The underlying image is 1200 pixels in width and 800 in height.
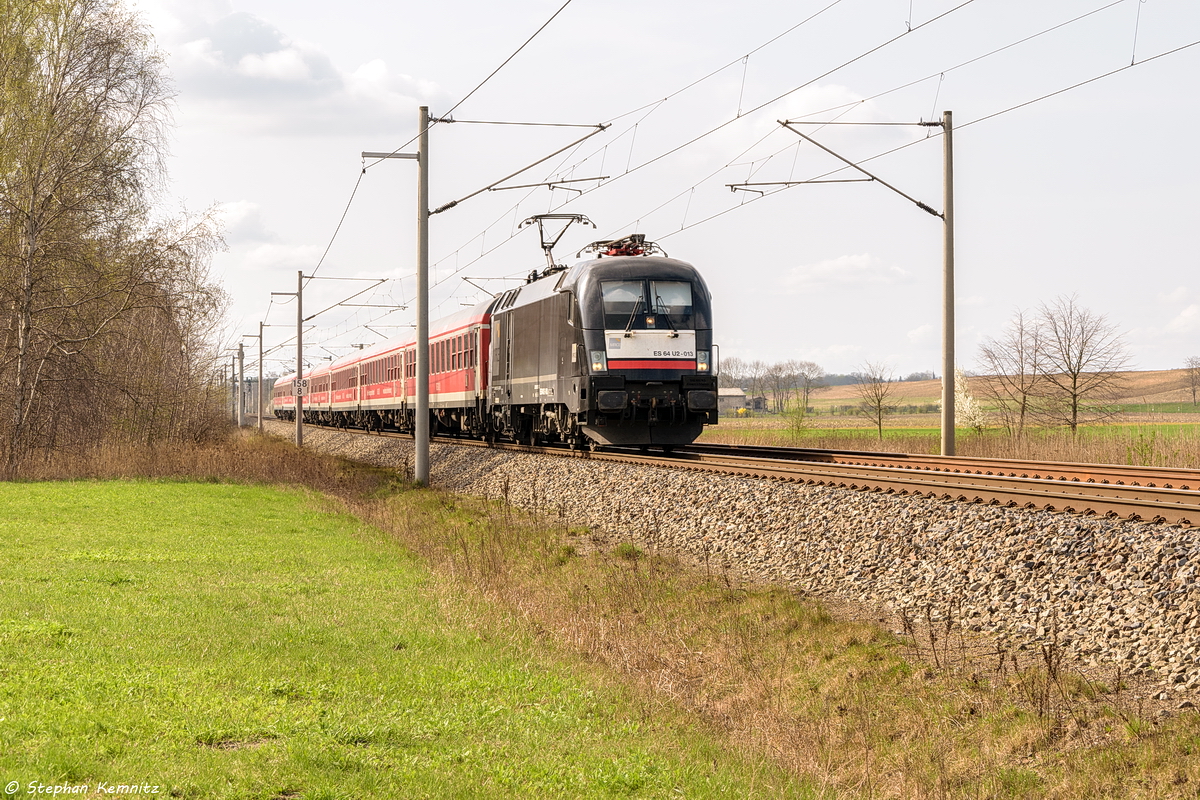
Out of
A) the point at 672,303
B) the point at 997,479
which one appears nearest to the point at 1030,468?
the point at 997,479

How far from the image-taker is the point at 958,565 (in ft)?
32.8

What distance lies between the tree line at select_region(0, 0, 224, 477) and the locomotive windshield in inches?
468

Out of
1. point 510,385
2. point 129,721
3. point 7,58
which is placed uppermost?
point 7,58

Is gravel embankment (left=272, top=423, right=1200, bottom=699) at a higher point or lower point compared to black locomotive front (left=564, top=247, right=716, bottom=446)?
lower

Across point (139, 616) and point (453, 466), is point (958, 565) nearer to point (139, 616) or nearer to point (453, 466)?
point (139, 616)

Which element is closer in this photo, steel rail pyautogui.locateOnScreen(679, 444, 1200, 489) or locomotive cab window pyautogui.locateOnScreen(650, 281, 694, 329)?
steel rail pyautogui.locateOnScreen(679, 444, 1200, 489)

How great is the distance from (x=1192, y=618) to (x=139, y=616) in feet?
26.3

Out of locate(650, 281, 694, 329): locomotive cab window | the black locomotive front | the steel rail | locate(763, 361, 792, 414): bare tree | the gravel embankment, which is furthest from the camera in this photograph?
locate(763, 361, 792, 414): bare tree

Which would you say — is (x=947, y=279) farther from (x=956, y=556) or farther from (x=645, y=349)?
(x=956, y=556)

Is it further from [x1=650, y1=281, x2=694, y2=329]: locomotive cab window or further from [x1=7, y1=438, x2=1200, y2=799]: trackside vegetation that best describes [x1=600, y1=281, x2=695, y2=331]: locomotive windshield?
[x1=7, y1=438, x2=1200, y2=799]: trackside vegetation

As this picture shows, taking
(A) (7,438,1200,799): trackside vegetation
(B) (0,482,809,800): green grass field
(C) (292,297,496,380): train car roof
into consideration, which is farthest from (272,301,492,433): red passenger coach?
(B) (0,482,809,800): green grass field

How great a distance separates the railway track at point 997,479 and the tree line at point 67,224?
1230cm

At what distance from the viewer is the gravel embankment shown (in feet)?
26.1

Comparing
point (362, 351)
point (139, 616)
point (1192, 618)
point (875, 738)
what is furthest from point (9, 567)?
point (362, 351)
